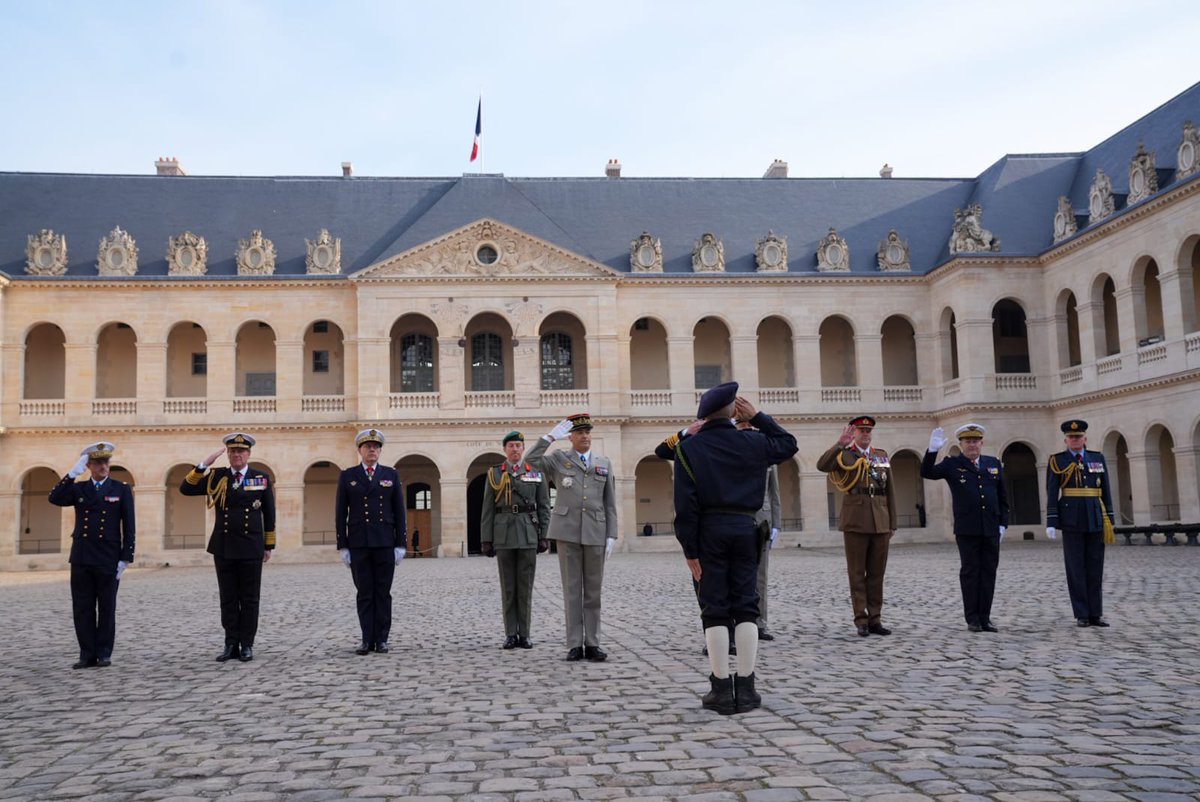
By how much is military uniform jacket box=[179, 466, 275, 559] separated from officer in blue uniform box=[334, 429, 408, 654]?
28.2 inches

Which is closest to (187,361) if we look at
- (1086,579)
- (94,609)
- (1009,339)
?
(1009,339)

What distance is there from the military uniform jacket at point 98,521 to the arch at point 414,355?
27.2m

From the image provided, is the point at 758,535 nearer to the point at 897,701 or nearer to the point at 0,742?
the point at 897,701

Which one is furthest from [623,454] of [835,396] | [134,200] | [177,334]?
[134,200]

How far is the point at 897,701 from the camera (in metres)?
7.06

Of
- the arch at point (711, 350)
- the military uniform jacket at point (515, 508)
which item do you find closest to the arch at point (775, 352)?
the arch at point (711, 350)

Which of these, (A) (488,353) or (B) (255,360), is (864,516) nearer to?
(A) (488,353)

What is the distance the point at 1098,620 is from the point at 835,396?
1088 inches

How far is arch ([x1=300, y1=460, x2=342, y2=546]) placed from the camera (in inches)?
1485

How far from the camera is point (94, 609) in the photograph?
1020 centimetres

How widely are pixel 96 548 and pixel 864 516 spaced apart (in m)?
7.42

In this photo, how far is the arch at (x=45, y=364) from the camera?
3753cm

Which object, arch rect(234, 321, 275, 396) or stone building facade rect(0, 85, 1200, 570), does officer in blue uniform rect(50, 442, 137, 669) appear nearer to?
stone building facade rect(0, 85, 1200, 570)

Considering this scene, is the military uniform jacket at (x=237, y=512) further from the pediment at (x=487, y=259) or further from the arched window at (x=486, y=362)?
the arched window at (x=486, y=362)
